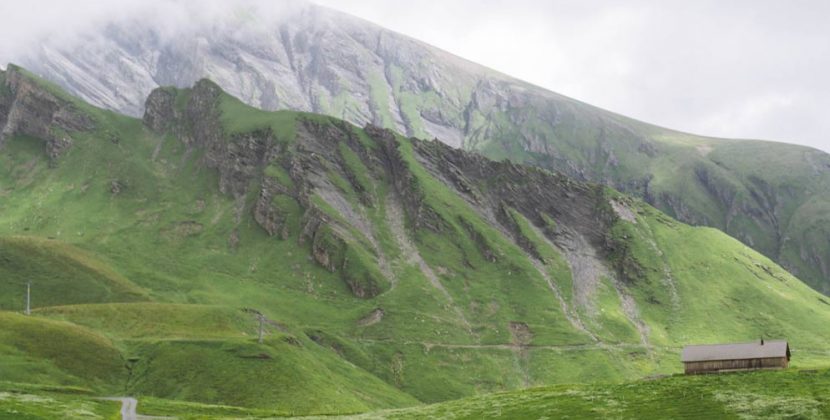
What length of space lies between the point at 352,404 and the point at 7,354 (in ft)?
256

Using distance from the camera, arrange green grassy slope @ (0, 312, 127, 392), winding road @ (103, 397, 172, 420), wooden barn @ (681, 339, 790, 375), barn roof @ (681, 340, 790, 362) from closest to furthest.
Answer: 1. wooden barn @ (681, 339, 790, 375)
2. barn roof @ (681, 340, 790, 362)
3. winding road @ (103, 397, 172, 420)
4. green grassy slope @ (0, 312, 127, 392)

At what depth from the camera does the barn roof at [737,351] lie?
96838 millimetres

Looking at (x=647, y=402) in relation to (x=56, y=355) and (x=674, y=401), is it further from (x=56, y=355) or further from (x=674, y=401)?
(x=56, y=355)

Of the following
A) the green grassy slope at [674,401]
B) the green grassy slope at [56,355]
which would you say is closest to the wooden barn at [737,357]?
the green grassy slope at [674,401]

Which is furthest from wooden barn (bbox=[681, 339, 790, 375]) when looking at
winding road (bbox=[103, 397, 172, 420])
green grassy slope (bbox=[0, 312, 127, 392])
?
green grassy slope (bbox=[0, 312, 127, 392])

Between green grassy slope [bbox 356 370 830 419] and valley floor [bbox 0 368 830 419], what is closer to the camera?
green grassy slope [bbox 356 370 830 419]

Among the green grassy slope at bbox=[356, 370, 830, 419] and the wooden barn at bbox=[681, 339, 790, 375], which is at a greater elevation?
the wooden barn at bbox=[681, 339, 790, 375]

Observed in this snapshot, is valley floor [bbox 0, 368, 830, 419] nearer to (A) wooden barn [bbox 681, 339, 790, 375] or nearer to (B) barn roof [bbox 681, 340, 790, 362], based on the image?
(A) wooden barn [bbox 681, 339, 790, 375]

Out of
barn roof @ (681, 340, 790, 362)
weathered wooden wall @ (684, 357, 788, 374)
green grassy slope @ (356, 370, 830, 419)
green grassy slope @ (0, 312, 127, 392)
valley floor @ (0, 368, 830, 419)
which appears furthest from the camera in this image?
green grassy slope @ (0, 312, 127, 392)

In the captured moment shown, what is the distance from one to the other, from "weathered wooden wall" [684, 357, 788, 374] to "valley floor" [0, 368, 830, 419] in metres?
8.16

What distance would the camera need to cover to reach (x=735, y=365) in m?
97.0

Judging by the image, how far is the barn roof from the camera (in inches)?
3813

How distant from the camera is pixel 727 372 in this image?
9406 cm

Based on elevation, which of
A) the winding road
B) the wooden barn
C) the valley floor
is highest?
the wooden barn
